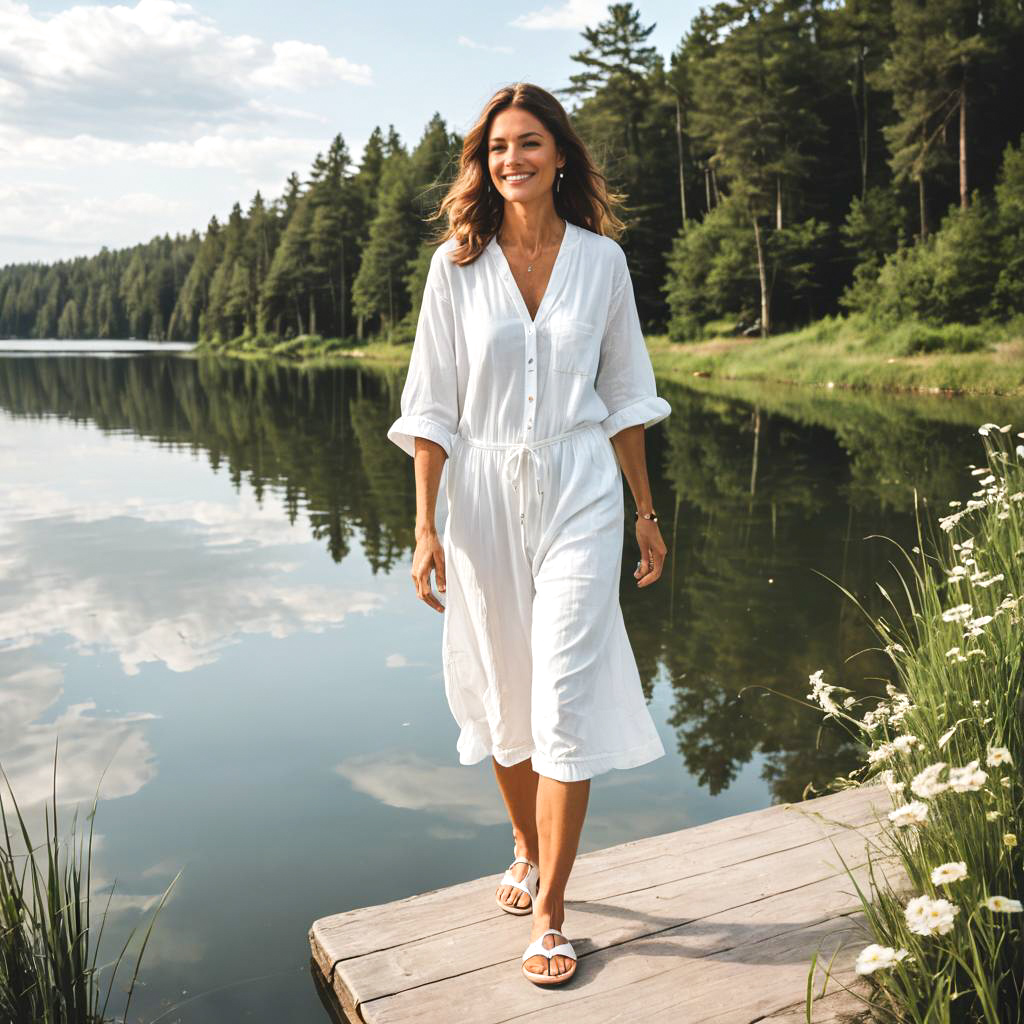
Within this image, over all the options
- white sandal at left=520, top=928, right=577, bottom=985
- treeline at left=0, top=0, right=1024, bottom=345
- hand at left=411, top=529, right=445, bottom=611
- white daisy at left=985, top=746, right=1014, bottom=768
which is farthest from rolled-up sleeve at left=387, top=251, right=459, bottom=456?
treeline at left=0, top=0, right=1024, bottom=345

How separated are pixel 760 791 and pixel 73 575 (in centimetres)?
595

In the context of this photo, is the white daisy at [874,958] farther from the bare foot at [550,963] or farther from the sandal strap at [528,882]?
the sandal strap at [528,882]

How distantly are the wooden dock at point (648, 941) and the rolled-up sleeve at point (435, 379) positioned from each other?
1.26 metres

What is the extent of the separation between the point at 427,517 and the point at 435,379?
37 cm

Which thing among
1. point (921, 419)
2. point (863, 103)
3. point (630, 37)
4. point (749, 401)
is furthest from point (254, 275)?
point (921, 419)

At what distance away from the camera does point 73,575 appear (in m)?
8.42

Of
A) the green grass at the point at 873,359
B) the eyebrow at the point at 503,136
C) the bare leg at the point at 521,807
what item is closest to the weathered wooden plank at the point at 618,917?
the bare leg at the point at 521,807

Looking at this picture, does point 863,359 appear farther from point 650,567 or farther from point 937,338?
point 650,567

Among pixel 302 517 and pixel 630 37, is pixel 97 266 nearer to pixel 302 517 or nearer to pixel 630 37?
pixel 630 37

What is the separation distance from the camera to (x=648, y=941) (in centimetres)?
268

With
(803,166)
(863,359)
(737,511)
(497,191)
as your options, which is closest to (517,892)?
(497,191)

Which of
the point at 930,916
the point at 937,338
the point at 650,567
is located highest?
the point at 937,338

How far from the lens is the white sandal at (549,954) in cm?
250

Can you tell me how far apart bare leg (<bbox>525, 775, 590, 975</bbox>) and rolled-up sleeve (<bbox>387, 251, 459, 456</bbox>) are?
0.93 m
